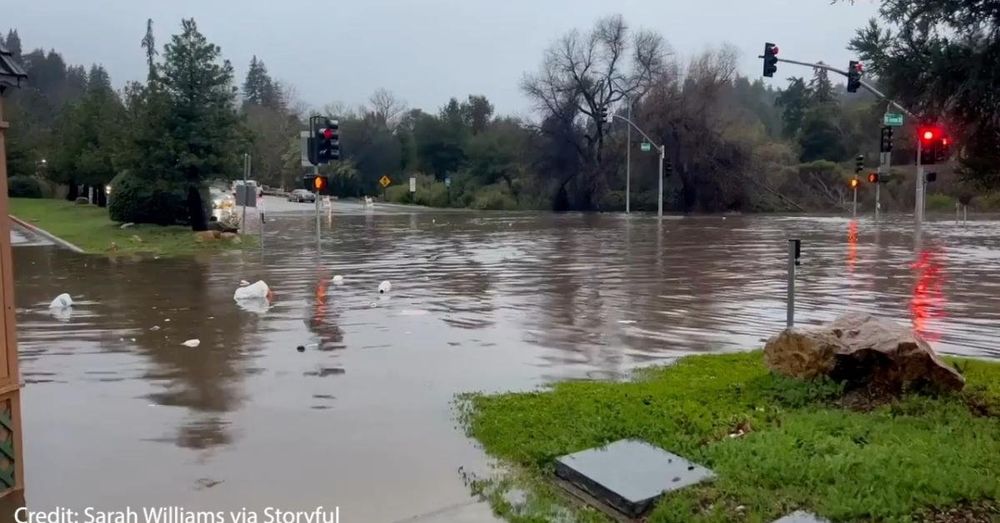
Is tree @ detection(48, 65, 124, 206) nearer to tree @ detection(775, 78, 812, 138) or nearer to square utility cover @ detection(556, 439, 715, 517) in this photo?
square utility cover @ detection(556, 439, 715, 517)

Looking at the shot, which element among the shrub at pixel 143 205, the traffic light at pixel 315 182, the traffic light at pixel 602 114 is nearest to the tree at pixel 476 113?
the traffic light at pixel 602 114

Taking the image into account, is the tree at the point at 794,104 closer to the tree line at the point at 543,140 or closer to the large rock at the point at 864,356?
the tree line at the point at 543,140

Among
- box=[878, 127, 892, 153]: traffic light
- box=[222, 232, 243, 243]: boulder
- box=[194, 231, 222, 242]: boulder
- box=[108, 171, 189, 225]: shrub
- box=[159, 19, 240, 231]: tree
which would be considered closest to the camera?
box=[194, 231, 222, 242]: boulder

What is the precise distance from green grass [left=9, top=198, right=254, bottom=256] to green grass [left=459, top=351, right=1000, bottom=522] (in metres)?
20.7

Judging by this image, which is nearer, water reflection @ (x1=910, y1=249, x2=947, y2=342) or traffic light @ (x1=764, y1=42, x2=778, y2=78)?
water reflection @ (x1=910, y1=249, x2=947, y2=342)

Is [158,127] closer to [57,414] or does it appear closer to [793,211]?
[57,414]

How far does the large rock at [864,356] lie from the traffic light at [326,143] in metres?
19.5

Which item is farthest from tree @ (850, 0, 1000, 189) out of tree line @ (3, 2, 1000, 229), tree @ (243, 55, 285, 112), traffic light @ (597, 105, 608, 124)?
tree @ (243, 55, 285, 112)

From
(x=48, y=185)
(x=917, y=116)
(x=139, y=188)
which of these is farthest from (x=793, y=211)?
(x=917, y=116)

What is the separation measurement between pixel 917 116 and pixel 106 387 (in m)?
7.93

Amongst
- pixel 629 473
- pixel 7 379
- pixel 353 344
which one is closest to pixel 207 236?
pixel 353 344

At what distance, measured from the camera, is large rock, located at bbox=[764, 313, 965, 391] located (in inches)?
279

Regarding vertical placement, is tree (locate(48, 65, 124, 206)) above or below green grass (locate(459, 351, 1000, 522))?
above

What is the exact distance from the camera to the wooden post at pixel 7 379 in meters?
5.52
